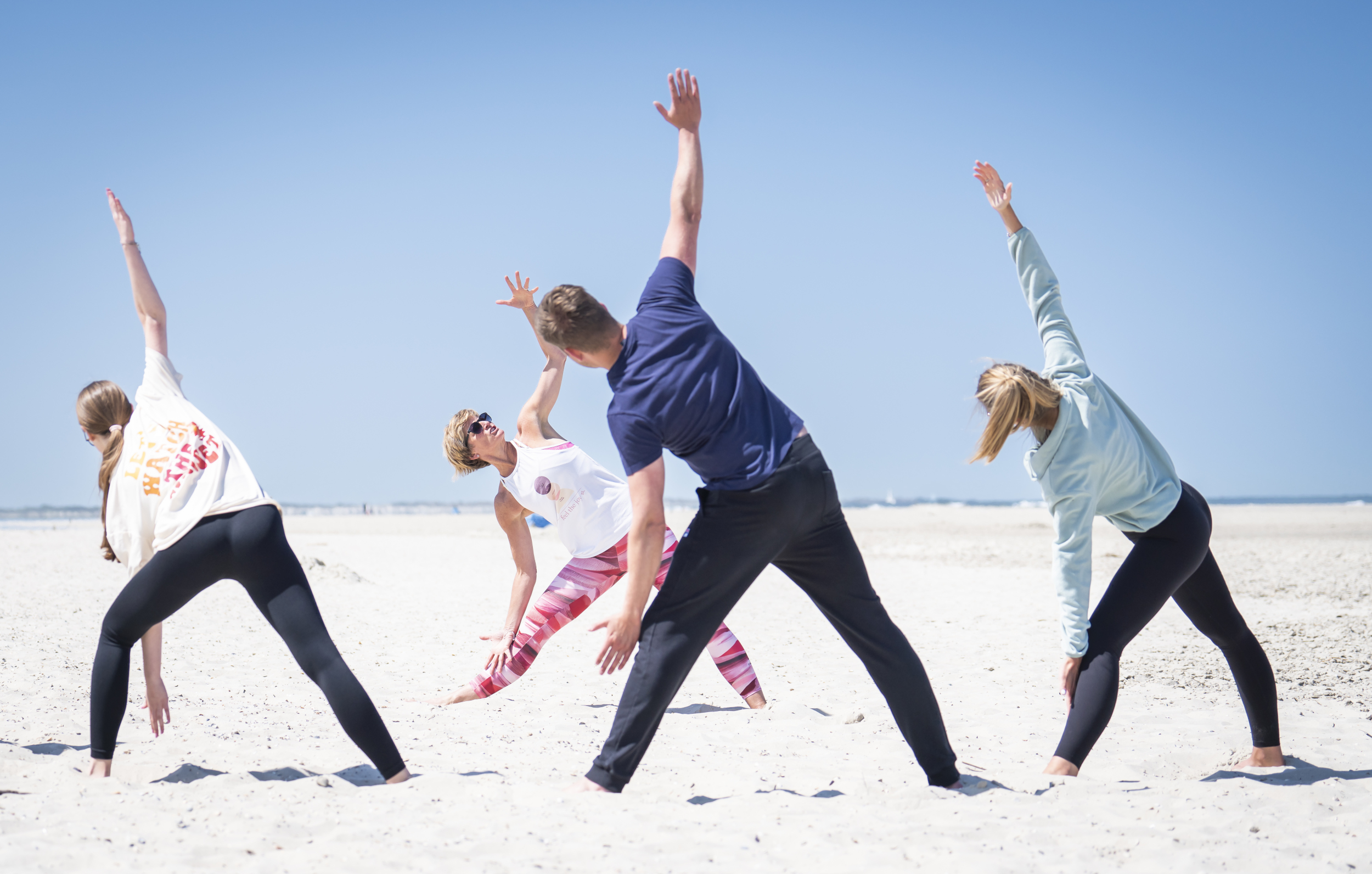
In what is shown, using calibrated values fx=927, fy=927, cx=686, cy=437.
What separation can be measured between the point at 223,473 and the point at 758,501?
1933 mm

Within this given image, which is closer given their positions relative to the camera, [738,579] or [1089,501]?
[738,579]

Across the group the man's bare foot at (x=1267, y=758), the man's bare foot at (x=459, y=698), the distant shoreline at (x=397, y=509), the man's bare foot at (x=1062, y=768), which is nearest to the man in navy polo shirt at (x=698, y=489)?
the man's bare foot at (x=1062, y=768)

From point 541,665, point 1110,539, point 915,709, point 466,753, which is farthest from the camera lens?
point 1110,539

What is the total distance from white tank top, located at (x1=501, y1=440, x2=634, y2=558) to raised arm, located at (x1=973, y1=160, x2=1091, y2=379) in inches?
89.6

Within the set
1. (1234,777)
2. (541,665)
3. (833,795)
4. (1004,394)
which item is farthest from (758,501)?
(541,665)

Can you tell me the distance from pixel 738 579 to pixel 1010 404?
109cm

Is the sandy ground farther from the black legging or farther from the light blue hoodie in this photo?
the light blue hoodie

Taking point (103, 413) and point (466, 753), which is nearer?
point (103, 413)

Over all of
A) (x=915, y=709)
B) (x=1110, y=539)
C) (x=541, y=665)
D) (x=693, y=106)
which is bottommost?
(x=1110, y=539)

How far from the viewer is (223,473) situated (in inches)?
131

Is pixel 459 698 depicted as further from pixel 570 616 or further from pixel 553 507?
pixel 553 507

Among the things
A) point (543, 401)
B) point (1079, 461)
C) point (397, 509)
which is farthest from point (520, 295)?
point (397, 509)

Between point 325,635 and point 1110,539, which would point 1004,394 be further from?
point 1110,539

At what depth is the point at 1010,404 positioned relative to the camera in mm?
3123
